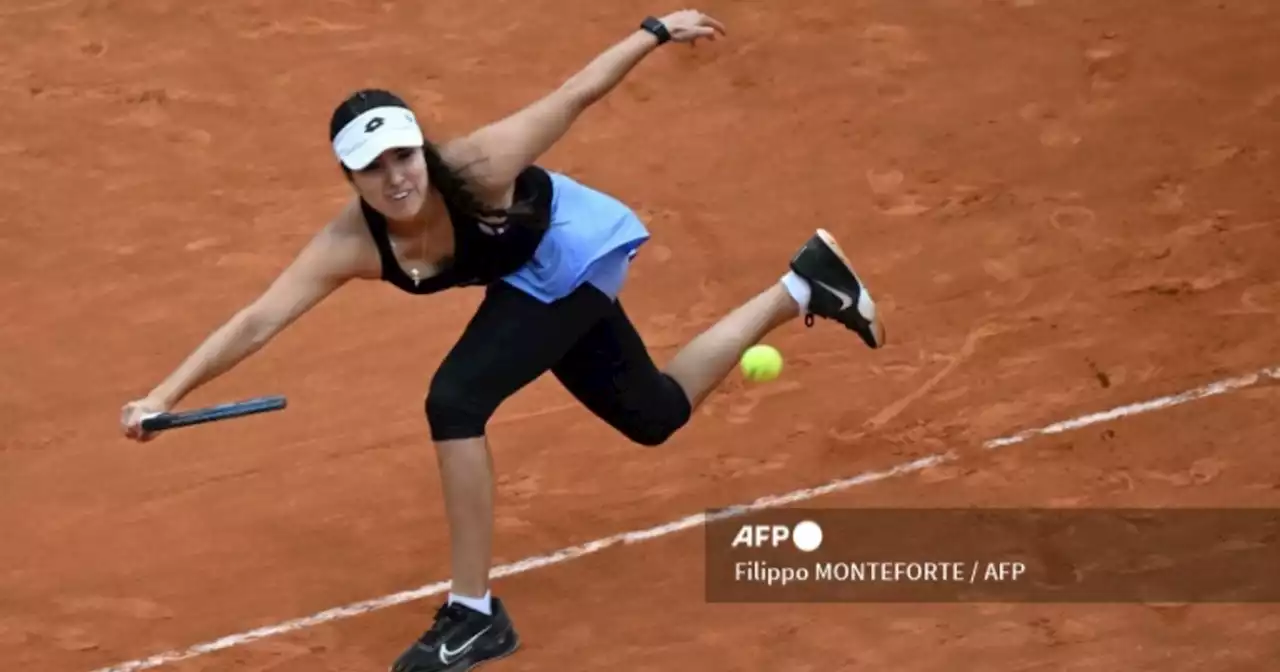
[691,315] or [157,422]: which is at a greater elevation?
[157,422]

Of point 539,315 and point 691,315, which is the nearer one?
point 539,315

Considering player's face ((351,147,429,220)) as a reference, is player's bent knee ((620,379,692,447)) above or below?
below

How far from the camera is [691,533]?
558cm

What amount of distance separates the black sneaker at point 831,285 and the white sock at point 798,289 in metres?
0.01

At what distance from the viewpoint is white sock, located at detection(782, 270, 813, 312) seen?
210 inches

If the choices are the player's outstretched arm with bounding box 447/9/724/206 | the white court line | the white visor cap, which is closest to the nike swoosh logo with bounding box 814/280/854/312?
the white court line

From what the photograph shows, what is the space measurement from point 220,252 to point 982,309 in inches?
112

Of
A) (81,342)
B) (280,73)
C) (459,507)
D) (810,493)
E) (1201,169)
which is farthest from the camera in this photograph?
(280,73)

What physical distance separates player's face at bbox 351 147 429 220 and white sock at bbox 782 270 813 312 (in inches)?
53.8

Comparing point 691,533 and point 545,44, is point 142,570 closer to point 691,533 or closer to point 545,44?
point 691,533

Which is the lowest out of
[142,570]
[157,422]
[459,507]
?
[142,570]

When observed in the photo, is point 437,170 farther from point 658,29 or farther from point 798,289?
point 798,289

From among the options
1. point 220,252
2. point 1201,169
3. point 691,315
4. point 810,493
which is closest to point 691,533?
point 810,493

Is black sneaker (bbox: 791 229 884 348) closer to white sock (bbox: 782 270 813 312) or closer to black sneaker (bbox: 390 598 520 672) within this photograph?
white sock (bbox: 782 270 813 312)
